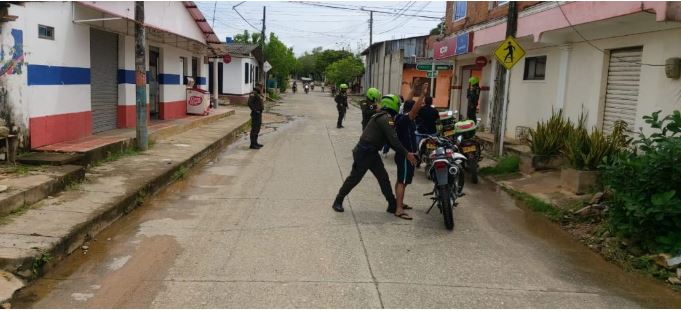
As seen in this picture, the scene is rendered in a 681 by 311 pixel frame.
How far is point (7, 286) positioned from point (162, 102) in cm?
1329

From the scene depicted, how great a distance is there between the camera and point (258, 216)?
710cm

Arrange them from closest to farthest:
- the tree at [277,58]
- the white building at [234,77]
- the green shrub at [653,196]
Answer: the green shrub at [653,196], the white building at [234,77], the tree at [277,58]

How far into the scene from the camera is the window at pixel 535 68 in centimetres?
1359

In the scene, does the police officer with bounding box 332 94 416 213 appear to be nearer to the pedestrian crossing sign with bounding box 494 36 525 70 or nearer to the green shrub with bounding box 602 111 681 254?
the green shrub with bounding box 602 111 681 254

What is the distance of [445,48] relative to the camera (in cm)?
1972

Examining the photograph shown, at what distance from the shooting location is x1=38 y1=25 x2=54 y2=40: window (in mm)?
9156

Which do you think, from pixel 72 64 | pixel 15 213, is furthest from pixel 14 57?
pixel 15 213

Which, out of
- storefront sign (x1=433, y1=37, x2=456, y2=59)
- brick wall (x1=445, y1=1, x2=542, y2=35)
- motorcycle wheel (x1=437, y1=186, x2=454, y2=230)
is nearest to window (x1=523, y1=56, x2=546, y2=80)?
brick wall (x1=445, y1=1, x2=542, y2=35)

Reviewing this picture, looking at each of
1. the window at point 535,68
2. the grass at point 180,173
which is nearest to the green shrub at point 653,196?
the grass at point 180,173

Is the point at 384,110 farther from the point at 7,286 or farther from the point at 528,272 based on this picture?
the point at 7,286

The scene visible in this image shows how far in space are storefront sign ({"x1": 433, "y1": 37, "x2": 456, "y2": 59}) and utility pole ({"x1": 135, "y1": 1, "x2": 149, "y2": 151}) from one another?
1053cm

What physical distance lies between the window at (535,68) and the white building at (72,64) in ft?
29.3

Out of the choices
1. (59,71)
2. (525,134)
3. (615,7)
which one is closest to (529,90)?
(525,134)

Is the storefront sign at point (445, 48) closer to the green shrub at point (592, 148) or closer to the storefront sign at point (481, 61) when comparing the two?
the storefront sign at point (481, 61)
